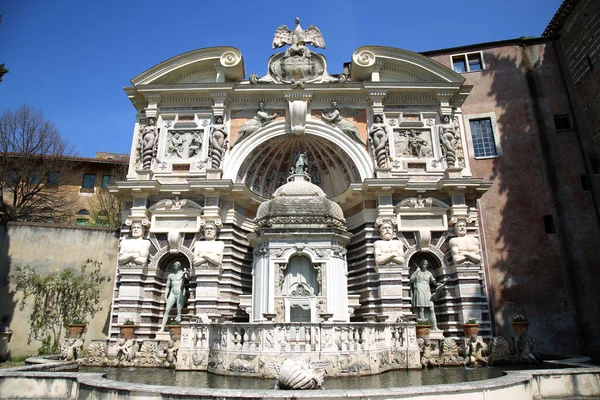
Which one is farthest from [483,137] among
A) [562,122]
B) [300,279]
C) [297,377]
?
[297,377]

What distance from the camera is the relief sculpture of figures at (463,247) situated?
1511cm

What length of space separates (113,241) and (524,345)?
16300 millimetres

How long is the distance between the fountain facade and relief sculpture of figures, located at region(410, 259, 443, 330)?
2.7 inches

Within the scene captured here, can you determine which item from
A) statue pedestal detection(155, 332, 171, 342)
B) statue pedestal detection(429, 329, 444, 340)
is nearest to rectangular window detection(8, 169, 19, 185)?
statue pedestal detection(155, 332, 171, 342)

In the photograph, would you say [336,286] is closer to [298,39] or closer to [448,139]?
[448,139]

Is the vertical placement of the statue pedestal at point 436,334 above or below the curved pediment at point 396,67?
below

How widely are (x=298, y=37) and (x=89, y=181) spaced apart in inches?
Result: 775

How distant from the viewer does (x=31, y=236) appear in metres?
17.5

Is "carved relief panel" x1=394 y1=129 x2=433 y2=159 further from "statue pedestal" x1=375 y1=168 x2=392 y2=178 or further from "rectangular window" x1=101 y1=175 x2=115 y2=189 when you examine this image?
"rectangular window" x1=101 y1=175 x2=115 y2=189

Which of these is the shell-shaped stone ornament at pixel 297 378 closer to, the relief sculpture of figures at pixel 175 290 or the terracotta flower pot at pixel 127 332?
the terracotta flower pot at pixel 127 332

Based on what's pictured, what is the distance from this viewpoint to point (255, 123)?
1759 centimetres

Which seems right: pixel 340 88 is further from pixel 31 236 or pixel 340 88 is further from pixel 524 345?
pixel 31 236

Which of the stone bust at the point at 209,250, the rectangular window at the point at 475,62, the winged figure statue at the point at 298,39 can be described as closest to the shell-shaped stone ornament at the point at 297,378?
the stone bust at the point at 209,250

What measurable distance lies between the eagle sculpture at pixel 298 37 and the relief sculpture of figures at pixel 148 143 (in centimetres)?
674
